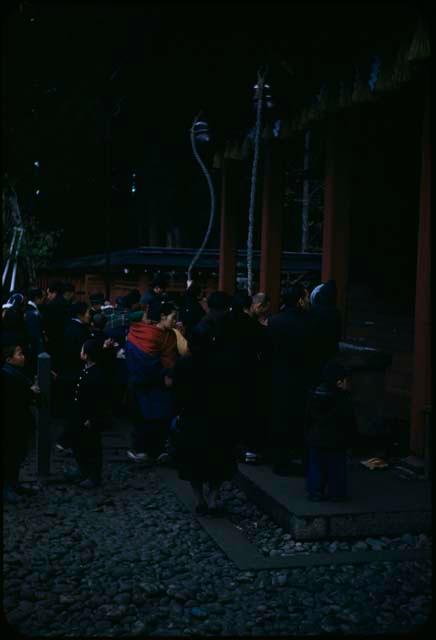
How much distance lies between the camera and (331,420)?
18.4ft

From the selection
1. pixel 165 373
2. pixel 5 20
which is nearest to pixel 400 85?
pixel 165 373

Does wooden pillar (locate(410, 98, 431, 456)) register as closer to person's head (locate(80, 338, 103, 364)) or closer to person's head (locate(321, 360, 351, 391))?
person's head (locate(321, 360, 351, 391))

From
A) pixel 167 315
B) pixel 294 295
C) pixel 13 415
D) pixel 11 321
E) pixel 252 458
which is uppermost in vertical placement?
pixel 294 295

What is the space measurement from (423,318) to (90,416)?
3.22 meters

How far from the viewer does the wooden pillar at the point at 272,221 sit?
10.9m

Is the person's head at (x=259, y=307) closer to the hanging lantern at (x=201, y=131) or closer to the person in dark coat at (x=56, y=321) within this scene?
the person in dark coat at (x=56, y=321)

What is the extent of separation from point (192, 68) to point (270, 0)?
10.3ft

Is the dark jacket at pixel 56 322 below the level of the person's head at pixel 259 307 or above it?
below

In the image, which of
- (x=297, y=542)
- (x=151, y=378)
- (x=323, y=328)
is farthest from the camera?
(x=151, y=378)

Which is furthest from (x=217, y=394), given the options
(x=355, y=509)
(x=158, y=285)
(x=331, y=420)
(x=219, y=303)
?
(x=158, y=285)

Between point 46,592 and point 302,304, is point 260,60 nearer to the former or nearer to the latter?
point 302,304

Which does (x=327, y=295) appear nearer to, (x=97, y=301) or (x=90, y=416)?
(x=90, y=416)

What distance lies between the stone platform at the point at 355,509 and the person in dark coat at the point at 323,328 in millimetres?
1045

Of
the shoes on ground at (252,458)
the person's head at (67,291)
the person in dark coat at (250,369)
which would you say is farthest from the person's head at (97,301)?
the shoes on ground at (252,458)
